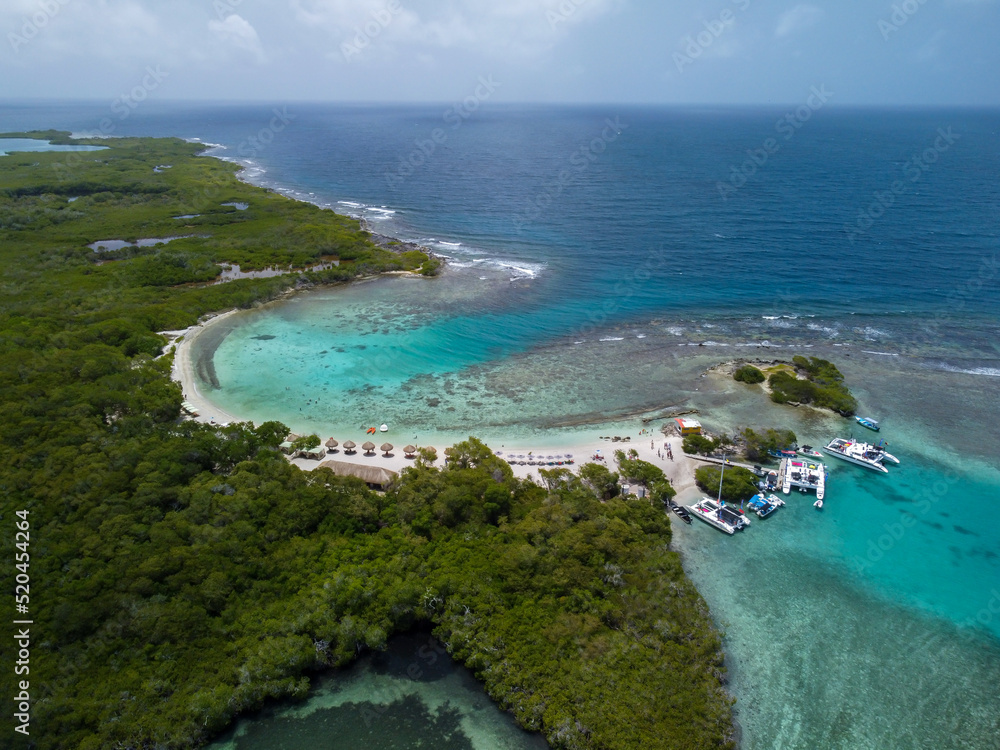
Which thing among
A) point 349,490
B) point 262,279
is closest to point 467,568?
point 349,490

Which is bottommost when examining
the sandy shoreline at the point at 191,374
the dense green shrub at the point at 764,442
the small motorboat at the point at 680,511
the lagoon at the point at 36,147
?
the sandy shoreline at the point at 191,374

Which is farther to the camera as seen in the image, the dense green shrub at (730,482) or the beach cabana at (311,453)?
the beach cabana at (311,453)

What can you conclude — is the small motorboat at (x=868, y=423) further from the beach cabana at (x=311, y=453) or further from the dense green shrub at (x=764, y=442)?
the beach cabana at (x=311, y=453)

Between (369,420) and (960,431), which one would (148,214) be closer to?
(369,420)

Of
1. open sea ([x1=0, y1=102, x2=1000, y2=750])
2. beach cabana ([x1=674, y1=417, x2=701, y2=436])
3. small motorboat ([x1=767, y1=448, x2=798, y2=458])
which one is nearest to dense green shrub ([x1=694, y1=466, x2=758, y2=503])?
open sea ([x1=0, y1=102, x2=1000, y2=750])

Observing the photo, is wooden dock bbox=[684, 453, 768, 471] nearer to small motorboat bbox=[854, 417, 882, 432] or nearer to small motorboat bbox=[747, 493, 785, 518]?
small motorboat bbox=[747, 493, 785, 518]

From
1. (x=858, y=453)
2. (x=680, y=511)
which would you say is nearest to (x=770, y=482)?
(x=680, y=511)

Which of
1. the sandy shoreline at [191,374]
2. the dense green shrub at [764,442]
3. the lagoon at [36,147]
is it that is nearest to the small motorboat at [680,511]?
the dense green shrub at [764,442]

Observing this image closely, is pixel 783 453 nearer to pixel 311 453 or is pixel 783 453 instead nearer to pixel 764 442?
pixel 764 442
